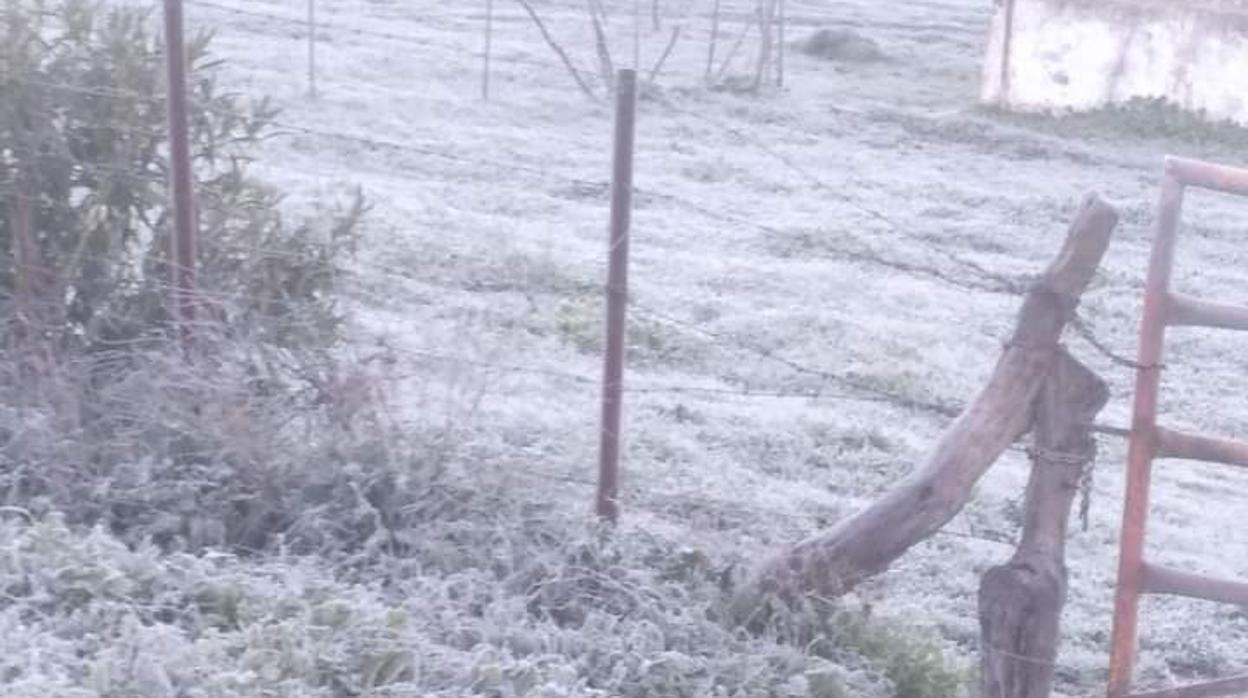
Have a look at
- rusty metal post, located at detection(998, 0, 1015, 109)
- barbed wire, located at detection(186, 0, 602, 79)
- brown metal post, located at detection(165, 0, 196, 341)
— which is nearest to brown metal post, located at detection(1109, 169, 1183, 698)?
brown metal post, located at detection(165, 0, 196, 341)

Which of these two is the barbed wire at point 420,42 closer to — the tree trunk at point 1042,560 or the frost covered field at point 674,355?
the frost covered field at point 674,355

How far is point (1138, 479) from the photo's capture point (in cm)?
496

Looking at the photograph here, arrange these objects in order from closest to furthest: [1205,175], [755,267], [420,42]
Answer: [1205,175] < [755,267] < [420,42]

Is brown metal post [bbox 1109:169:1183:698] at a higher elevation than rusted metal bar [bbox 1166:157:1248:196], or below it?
below

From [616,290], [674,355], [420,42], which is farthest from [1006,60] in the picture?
[616,290]

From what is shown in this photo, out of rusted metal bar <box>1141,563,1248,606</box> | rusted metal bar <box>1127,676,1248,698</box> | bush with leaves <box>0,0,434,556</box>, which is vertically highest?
bush with leaves <box>0,0,434,556</box>

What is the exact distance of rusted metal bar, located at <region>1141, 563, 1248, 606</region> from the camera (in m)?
4.97

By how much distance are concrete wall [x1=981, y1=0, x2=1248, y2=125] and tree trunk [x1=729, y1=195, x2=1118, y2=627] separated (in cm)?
1535

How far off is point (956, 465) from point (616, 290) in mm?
1015

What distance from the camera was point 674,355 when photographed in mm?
10242

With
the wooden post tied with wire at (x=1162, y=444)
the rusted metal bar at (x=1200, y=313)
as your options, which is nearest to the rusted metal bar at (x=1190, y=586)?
the wooden post tied with wire at (x=1162, y=444)

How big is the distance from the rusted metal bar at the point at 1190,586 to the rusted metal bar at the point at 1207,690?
19cm

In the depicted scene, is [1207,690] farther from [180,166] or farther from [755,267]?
[755,267]

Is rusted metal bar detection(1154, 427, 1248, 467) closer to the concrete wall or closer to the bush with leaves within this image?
the bush with leaves
